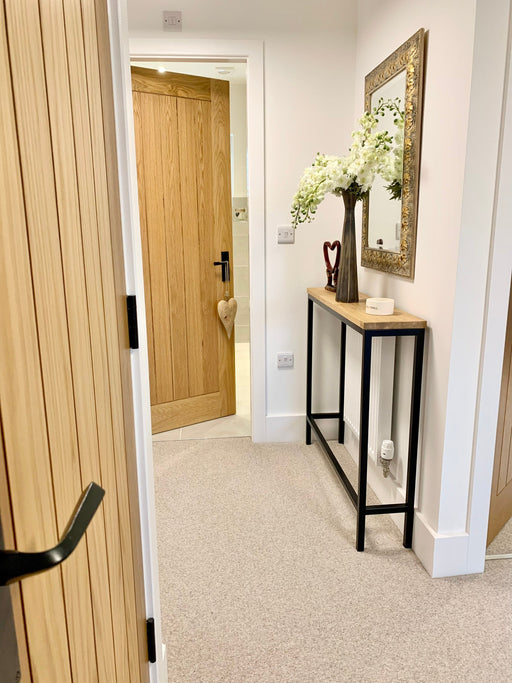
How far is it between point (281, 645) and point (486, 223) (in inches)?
59.3

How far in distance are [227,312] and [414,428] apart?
5.68ft

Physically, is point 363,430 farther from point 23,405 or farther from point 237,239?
point 237,239

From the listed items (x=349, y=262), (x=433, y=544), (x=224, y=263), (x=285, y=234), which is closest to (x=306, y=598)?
(x=433, y=544)

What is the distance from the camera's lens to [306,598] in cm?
185

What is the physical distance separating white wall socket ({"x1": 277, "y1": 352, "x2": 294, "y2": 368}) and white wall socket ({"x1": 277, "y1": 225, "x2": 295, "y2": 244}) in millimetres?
658

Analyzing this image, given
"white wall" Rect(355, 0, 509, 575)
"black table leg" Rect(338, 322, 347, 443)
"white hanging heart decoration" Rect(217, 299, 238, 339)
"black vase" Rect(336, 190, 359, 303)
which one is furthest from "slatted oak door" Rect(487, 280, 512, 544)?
"white hanging heart decoration" Rect(217, 299, 238, 339)

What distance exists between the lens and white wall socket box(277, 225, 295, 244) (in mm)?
2953

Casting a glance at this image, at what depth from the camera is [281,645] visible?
1.64m

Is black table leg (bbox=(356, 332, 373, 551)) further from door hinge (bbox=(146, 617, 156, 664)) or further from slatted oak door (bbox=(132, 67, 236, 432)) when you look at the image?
slatted oak door (bbox=(132, 67, 236, 432))

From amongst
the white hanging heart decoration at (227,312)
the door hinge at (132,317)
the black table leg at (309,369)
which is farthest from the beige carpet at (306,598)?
the white hanging heart decoration at (227,312)

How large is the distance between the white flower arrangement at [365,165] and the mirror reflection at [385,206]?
30 mm

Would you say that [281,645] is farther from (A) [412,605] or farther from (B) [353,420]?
(B) [353,420]

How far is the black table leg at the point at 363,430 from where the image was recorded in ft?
6.48

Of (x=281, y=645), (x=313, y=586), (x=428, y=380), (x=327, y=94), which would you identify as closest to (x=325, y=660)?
(x=281, y=645)
